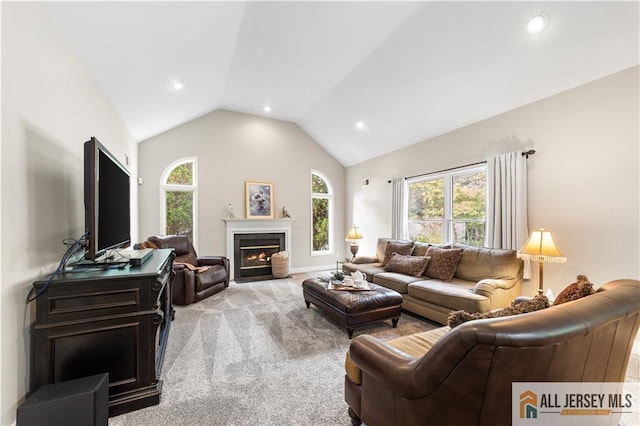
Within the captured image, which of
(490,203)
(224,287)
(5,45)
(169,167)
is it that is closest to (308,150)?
(169,167)

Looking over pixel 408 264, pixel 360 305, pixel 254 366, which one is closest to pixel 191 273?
pixel 254 366

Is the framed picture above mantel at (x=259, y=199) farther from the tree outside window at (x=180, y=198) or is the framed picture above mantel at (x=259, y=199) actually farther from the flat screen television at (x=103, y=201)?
the flat screen television at (x=103, y=201)

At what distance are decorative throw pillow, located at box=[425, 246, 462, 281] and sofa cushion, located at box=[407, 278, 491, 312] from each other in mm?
122

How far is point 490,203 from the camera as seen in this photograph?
12.2 ft

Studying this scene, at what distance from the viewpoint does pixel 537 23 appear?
2539 millimetres

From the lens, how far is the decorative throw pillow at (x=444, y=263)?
368 cm

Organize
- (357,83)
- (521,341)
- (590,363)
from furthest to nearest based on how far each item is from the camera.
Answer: (357,83) → (590,363) → (521,341)

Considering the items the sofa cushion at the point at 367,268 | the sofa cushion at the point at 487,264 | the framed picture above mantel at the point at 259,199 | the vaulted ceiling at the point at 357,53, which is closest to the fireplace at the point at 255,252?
the framed picture above mantel at the point at 259,199

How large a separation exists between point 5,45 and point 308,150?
17.6ft

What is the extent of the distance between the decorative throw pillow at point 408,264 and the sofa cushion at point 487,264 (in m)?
0.47

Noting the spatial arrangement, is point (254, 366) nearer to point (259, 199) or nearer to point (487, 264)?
point (487, 264)

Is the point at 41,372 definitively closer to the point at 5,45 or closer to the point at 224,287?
the point at 5,45

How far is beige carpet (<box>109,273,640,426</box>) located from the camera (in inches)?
69.8

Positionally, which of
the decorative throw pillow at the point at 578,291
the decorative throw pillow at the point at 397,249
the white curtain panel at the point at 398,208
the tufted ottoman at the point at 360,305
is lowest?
the tufted ottoman at the point at 360,305
